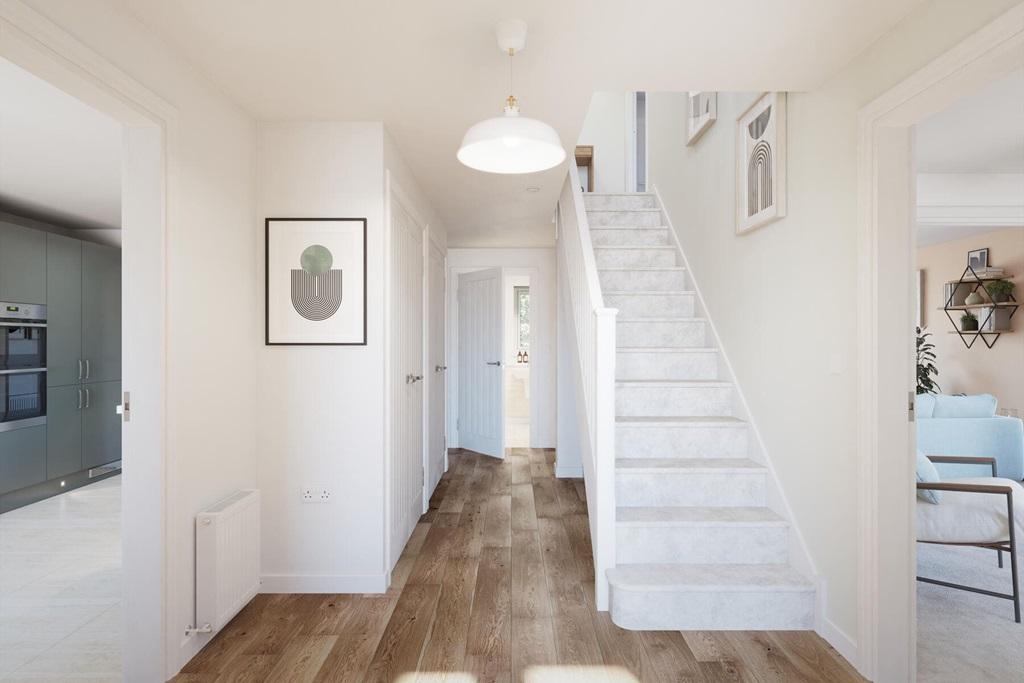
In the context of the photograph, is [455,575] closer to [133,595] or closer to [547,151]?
[133,595]

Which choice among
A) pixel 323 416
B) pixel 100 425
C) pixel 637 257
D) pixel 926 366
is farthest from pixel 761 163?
pixel 100 425

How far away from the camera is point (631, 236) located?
14.9 feet

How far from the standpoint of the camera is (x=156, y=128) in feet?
6.59

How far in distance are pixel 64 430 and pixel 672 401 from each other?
488 cm

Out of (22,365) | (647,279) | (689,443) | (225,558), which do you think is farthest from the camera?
(22,365)

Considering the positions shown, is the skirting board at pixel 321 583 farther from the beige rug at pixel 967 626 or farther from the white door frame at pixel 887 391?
the beige rug at pixel 967 626

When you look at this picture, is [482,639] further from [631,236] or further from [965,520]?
[631,236]

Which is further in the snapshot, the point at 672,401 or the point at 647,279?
the point at 647,279

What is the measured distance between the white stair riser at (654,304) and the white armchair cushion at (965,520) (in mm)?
1807

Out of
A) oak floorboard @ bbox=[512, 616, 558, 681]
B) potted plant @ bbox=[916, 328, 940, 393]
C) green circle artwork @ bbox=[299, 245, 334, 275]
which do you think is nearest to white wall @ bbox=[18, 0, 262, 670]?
green circle artwork @ bbox=[299, 245, 334, 275]

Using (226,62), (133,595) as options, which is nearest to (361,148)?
(226,62)

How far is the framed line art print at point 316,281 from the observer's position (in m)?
2.74

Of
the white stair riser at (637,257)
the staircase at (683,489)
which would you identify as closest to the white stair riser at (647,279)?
the staircase at (683,489)

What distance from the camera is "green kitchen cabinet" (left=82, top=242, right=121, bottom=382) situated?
480 centimetres
